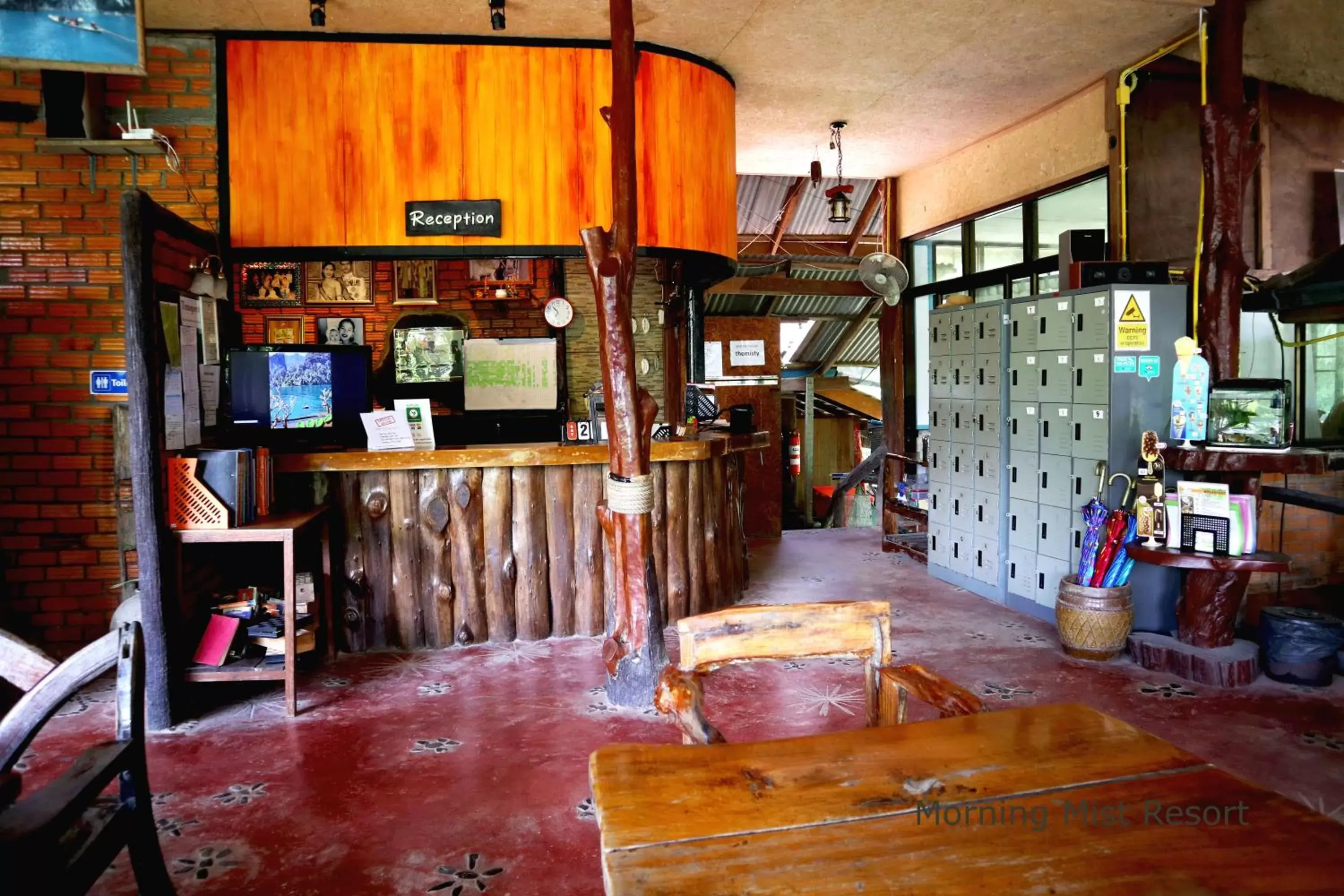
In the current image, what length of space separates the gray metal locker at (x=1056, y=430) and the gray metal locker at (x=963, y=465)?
842 mm

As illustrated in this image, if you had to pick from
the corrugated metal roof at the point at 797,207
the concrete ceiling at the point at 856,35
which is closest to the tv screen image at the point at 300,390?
the concrete ceiling at the point at 856,35

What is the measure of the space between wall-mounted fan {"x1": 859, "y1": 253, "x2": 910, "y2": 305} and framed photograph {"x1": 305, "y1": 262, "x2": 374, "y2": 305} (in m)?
4.93

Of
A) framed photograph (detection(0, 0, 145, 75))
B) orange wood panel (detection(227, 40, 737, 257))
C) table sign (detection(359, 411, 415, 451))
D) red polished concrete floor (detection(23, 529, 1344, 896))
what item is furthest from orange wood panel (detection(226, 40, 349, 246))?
red polished concrete floor (detection(23, 529, 1344, 896))

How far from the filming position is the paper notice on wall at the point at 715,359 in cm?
950

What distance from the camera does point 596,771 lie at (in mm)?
1469

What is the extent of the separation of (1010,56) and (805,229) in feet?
23.7

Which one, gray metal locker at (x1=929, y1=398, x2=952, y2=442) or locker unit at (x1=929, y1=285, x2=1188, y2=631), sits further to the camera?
gray metal locker at (x1=929, y1=398, x2=952, y2=442)

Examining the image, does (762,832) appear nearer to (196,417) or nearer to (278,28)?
(196,417)

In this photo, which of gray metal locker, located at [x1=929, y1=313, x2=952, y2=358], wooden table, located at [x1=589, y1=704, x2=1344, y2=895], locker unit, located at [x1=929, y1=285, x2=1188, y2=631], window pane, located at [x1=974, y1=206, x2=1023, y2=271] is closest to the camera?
wooden table, located at [x1=589, y1=704, x2=1344, y2=895]

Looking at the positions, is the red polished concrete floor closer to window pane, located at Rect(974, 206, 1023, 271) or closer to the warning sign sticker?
the warning sign sticker

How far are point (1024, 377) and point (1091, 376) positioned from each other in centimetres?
69

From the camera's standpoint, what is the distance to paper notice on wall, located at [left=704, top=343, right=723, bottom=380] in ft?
31.2

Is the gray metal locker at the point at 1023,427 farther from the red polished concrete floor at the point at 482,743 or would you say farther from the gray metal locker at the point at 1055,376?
the red polished concrete floor at the point at 482,743

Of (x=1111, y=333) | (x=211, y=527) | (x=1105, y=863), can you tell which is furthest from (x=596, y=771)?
(x=1111, y=333)
